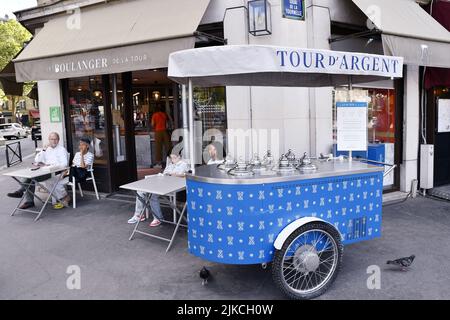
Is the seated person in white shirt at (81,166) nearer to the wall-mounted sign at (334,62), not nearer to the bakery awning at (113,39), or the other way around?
the bakery awning at (113,39)

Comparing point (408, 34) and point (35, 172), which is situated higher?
point (408, 34)

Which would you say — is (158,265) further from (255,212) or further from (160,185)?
(255,212)

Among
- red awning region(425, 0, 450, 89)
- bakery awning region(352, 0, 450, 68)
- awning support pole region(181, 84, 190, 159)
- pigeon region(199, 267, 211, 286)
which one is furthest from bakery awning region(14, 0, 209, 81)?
red awning region(425, 0, 450, 89)

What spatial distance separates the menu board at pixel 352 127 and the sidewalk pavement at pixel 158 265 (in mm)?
1255

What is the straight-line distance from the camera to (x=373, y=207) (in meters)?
4.25

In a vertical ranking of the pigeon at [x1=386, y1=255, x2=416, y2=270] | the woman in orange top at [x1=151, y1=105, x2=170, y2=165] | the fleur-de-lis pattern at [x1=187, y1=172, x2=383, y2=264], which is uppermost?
the woman in orange top at [x1=151, y1=105, x2=170, y2=165]

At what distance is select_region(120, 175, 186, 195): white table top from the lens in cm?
486

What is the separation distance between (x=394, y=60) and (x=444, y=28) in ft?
11.5

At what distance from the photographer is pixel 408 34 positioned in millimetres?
5750

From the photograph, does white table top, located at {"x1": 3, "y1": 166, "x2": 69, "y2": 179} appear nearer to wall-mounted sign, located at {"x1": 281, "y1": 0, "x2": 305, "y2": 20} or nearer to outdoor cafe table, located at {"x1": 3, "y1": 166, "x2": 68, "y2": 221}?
outdoor cafe table, located at {"x1": 3, "y1": 166, "x2": 68, "y2": 221}

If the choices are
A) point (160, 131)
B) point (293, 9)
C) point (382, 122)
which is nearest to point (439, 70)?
point (382, 122)

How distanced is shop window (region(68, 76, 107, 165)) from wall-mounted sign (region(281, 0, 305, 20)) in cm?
391

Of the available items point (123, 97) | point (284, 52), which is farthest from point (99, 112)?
point (284, 52)

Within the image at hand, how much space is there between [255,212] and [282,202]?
278 millimetres
